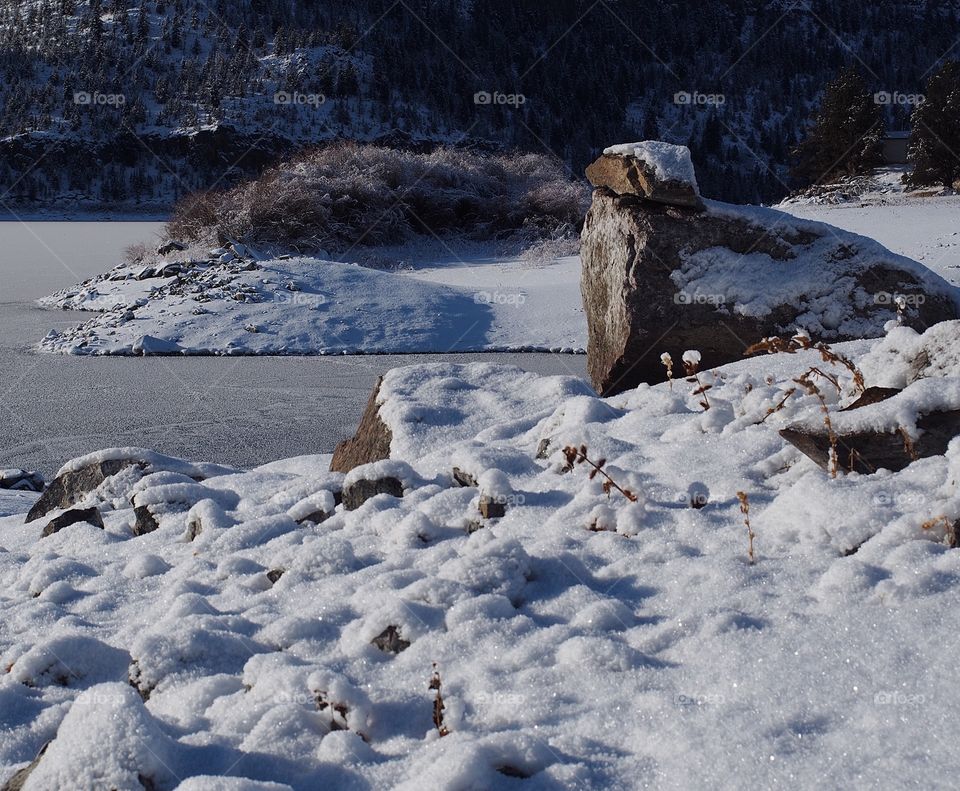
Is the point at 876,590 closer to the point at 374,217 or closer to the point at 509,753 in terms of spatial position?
the point at 509,753

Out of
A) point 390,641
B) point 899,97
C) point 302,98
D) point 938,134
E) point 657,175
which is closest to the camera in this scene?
point 390,641

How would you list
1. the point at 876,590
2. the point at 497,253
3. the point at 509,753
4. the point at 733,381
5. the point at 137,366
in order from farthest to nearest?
the point at 497,253 < the point at 137,366 < the point at 733,381 < the point at 876,590 < the point at 509,753

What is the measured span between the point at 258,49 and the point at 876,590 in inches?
2235

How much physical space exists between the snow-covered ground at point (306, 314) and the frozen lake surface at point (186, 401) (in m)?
0.40

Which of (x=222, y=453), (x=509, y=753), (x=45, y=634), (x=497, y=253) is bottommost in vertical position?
(x=497, y=253)

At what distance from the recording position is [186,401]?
705 centimetres

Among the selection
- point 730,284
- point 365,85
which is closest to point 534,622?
point 730,284

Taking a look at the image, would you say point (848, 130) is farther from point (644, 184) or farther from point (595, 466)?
point (595, 466)

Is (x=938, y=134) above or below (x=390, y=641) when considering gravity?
below

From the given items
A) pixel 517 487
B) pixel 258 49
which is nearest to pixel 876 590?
pixel 517 487

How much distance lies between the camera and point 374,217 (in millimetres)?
18516

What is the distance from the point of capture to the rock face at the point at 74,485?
391 cm

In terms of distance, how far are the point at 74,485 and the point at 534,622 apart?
2.54 meters

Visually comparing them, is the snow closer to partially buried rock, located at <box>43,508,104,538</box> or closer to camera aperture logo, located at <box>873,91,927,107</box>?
partially buried rock, located at <box>43,508,104,538</box>
